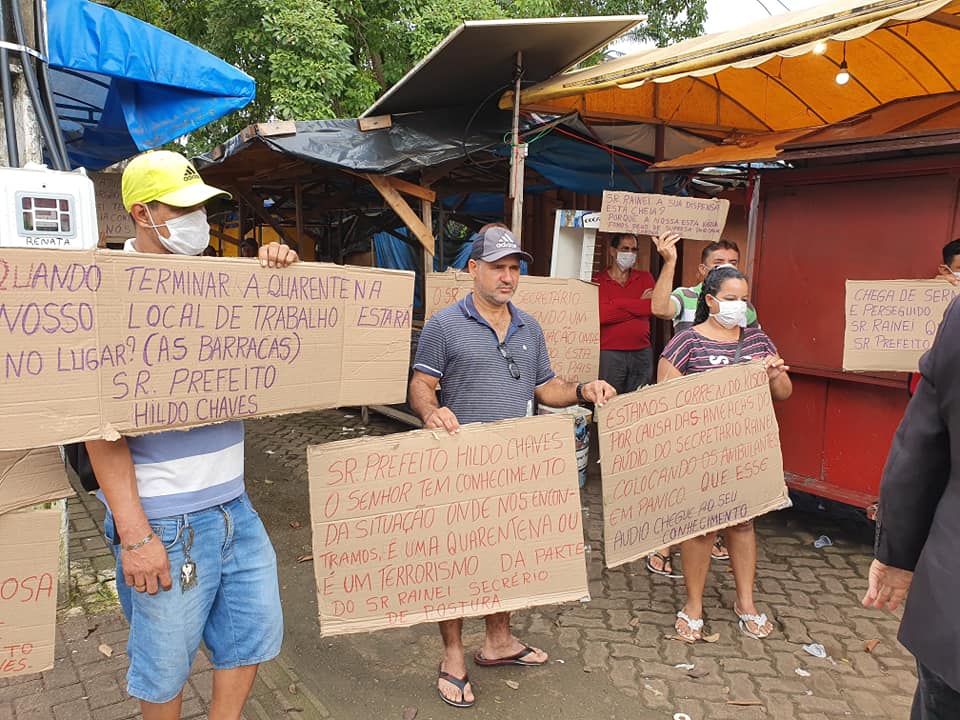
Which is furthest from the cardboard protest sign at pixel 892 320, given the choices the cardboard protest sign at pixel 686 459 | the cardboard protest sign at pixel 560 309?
the cardboard protest sign at pixel 560 309

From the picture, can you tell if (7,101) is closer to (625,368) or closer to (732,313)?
(732,313)

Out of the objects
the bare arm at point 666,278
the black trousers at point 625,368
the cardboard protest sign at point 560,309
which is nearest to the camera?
the cardboard protest sign at point 560,309

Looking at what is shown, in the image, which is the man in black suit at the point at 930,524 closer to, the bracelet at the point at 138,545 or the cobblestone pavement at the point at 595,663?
the cobblestone pavement at the point at 595,663

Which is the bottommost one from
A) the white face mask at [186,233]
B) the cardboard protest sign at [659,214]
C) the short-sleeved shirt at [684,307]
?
the short-sleeved shirt at [684,307]

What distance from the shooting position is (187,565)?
1983mm

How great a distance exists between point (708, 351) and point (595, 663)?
5.36ft

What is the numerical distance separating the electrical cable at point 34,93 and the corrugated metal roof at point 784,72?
315 centimetres

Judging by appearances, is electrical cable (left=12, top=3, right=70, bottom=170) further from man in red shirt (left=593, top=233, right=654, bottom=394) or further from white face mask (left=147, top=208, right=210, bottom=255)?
man in red shirt (left=593, top=233, right=654, bottom=394)

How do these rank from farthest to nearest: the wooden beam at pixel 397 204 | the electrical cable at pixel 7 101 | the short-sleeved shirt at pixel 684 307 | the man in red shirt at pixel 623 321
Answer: the wooden beam at pixel 397 204
the man in red shirt at pixel 623 321
the short-sleeved shirt at pixel 684 307
the electrical cable at pixel 7 101

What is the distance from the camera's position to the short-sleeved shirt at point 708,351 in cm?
334

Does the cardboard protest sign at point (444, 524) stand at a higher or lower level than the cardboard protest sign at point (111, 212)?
lower

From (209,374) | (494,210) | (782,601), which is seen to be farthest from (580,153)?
(209,374)

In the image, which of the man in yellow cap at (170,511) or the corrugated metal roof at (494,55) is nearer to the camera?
the man in yellow cap at (170,511)

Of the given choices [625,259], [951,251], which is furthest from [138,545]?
[951,251]
